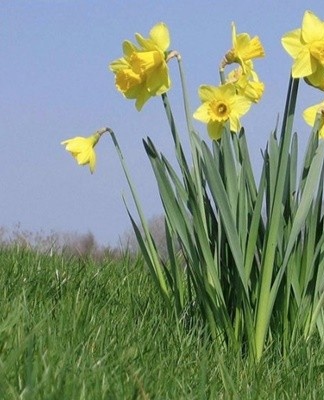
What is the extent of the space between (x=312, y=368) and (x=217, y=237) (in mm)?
608

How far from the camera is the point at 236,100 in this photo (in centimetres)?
294

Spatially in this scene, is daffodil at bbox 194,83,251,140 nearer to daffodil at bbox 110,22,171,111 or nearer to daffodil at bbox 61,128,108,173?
daffodil at bbox 110,22,171,111

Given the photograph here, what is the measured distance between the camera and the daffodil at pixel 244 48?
3039 millimetres

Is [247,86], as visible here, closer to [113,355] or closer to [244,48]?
[244,48]

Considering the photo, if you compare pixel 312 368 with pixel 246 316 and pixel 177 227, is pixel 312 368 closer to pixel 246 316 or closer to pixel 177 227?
pixel 246 316

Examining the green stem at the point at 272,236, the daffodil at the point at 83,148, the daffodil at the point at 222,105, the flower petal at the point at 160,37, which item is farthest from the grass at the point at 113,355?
the flower petal at the point at 160,37

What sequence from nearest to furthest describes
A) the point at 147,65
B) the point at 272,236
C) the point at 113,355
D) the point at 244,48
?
the point at 113,355 < the point at 272,236 < the point at 147,65 < the point at 244,48

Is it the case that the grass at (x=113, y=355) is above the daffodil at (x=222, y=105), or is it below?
below

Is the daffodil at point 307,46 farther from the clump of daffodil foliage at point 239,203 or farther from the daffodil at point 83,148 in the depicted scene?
the daffodil at point 83,148

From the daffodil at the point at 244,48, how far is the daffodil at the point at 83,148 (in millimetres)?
534

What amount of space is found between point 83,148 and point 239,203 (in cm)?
53

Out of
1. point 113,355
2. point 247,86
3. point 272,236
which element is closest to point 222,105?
point 247,86

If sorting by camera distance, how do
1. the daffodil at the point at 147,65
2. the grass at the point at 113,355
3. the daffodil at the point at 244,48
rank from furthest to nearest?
1. the daffodil at the point at 244,48
2. the daffodil at the point at 147,65
3. the grass at the point at 113,355

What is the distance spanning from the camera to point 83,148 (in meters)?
2.96
